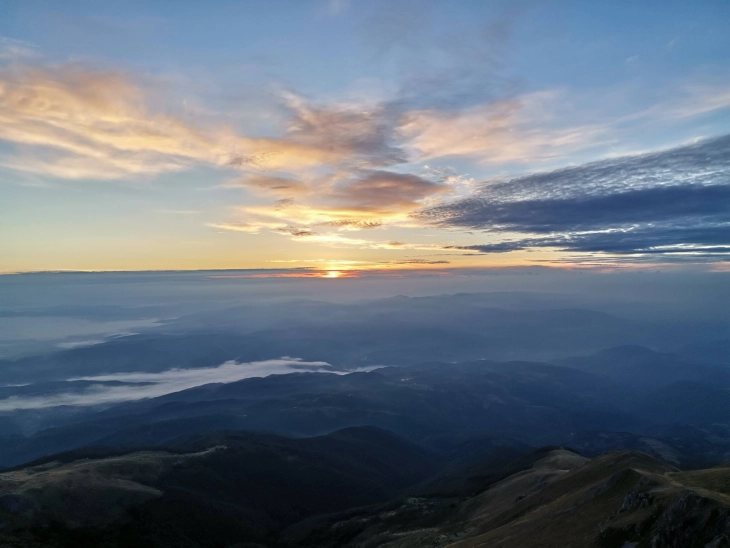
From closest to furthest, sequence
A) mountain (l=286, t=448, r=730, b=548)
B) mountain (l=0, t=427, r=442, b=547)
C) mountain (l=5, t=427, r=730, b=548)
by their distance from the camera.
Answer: mountain (l=286, t=448, r=730, b=548) → mountain (l=5, t=427, r=730, b=548) → mountain (l=0, t=427, r=442, b=547)

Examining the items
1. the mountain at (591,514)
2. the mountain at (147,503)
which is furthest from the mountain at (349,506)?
the mountain at (147,503)

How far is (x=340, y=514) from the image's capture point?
16125 centimetres

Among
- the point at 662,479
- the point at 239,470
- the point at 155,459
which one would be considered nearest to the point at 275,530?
the point at 239,470

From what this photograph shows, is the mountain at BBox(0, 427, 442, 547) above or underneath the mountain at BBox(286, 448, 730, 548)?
underneath

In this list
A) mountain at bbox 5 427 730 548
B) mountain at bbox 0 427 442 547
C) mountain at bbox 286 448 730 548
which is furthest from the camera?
mountain at bbox 0 427 442 547

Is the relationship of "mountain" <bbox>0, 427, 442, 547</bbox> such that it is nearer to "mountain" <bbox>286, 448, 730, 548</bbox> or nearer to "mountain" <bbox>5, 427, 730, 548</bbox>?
"mountain" <bbox>5, 427, 730, 548</bbox>

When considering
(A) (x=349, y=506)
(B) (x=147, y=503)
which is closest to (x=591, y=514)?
(B) (x=147, y=503)

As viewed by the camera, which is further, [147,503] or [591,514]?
[147,503]

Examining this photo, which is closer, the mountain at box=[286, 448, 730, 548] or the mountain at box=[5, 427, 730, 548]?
the mountain at box=[286, 448, 730, 548]

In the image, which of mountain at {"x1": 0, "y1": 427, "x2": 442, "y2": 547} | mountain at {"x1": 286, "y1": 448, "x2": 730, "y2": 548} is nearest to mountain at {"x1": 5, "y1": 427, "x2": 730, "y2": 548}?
mountain at {"x1": 286, "y1": 448, "x2": 730, "y2": 548}

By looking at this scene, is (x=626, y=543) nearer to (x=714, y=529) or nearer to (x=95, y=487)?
(x=714, y=529)

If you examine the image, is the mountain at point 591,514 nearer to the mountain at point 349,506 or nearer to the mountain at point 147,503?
the mountain at point 349,506

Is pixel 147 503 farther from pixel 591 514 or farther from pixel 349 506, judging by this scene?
pixel 591 514

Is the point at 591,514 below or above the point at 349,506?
above
